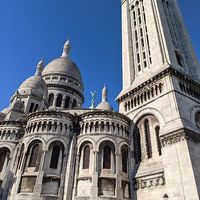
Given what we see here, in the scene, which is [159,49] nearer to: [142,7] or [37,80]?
[142,7]

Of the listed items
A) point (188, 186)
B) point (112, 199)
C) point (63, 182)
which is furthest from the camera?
point (63, 182)

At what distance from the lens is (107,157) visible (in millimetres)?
21984

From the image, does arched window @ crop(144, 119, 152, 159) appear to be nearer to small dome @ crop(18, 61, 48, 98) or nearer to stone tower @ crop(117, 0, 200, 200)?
stone tower @ crop(117, 0, 200, 200)

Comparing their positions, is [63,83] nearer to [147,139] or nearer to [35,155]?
[35,155]

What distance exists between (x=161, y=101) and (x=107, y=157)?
26.2ft

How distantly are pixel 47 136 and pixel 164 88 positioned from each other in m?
13.2

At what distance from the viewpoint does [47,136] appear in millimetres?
22562

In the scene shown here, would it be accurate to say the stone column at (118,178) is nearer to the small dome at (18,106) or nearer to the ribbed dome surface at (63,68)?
the small dome at (18,106)

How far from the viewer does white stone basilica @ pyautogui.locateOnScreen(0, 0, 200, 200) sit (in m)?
19.1

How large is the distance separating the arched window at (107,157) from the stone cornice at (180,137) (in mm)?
5584

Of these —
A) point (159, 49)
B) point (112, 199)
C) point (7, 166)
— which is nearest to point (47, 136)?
point (7, 166)

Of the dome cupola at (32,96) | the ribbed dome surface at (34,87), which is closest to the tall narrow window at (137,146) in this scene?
the dome cupola at (32,96)

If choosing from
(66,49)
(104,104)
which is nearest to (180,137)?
(104,104)

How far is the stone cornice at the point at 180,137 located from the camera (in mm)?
18688
